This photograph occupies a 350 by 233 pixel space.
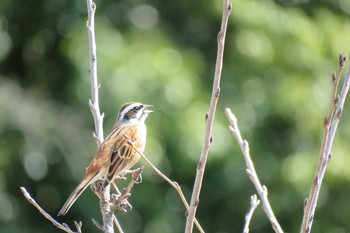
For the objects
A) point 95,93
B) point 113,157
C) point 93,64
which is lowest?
point 113,157

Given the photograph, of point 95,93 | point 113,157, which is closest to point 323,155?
point 95,93

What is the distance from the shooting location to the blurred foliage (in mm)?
8109

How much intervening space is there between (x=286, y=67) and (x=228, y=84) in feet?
1.81

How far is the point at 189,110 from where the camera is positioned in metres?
7.87

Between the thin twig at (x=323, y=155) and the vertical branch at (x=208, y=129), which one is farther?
the vertical branch at (x=208, y=129)

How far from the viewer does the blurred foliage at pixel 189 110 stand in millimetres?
8109

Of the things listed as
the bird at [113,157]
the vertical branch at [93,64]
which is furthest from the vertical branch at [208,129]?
the bird at [113,157]

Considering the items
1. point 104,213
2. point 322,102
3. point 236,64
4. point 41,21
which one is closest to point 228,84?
point 236,64

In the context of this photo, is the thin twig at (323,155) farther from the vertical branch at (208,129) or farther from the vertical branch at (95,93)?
the vertical branch at (95,93)

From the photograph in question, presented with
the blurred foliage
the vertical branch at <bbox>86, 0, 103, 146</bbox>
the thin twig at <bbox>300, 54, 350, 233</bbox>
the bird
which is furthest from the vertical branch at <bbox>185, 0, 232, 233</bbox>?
the blurred foliage

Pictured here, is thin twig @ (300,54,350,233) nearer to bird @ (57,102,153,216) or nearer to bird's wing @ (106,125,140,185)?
bird @ (57,102,153,216)

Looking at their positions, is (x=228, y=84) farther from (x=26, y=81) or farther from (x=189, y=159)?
(x=26, y=81)

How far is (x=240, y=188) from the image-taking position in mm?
8742

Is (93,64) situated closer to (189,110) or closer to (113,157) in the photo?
(113,157)
